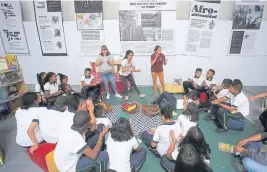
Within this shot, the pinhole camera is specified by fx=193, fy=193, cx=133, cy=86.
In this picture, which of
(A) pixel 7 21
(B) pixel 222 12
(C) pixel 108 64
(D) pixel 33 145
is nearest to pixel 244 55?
(B) pixel 222 12

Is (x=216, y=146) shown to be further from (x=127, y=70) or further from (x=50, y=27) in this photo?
(x=50, y=27)

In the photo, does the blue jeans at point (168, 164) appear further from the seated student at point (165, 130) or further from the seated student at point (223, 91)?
the seated student at point (223, 91)

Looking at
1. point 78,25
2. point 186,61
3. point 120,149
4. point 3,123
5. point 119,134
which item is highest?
Result: point 78,25

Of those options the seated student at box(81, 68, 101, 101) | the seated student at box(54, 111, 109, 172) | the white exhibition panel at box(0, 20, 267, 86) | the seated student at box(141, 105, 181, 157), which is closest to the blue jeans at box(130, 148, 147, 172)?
the seated student at box(141, 105, 181, 157)

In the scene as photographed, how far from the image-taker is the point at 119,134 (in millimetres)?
2240

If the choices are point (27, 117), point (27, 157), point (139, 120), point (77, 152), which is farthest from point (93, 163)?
point (139, 120)

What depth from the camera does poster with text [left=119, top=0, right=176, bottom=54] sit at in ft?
16.5

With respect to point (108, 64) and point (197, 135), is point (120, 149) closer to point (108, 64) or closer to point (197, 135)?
point (197, 135)

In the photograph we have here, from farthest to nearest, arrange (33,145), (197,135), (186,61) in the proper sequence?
(186,61) < (33,145) < (197,135)

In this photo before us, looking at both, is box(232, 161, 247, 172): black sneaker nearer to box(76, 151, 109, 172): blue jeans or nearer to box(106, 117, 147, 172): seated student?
box(106, 117, 147, 172): seated student

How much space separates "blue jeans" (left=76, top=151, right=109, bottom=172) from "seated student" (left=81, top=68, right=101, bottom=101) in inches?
97.6

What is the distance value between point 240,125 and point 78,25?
452 cm

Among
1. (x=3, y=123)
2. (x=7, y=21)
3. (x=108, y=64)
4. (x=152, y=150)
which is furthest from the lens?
(x=7, y=21)

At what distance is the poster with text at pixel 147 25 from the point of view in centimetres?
503
